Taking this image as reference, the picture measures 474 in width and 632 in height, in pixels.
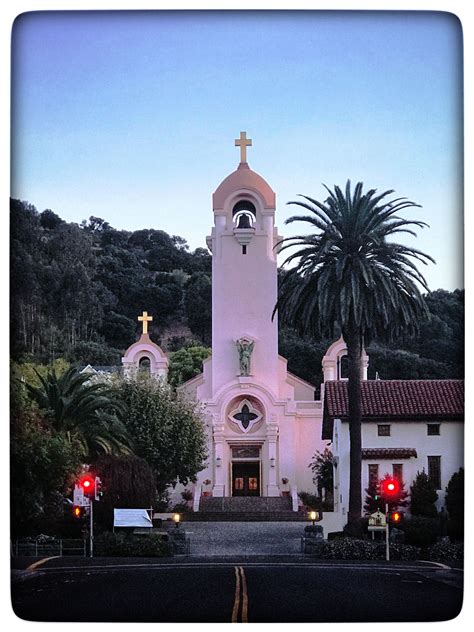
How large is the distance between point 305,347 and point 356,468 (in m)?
22.6

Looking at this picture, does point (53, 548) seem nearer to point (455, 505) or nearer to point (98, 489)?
point (98, 489)

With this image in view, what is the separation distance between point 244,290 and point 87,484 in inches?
879

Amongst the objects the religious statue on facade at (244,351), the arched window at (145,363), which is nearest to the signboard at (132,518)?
the religious statue on facade at (244,351)

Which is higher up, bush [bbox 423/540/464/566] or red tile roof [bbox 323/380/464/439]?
red tile roof [bbox 323/380/464/439]

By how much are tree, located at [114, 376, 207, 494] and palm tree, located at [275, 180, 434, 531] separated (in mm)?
7507

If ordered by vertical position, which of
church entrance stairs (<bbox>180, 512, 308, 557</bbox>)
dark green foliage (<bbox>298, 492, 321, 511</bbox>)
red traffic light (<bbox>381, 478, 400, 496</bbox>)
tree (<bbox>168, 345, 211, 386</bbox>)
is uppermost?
tree (<bbox>168, 345, 211, 386</bbox>)

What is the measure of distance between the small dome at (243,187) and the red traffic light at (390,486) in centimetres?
1565

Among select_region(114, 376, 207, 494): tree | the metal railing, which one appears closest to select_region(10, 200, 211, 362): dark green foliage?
select_region(114, 376, 207, 494): tree

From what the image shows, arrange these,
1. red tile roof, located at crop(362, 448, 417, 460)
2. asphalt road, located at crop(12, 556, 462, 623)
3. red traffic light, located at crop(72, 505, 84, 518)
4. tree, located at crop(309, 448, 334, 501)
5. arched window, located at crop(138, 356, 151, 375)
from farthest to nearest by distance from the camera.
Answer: arched window, located at crop(138, 356, 151, 375), tree, located at crop(309, 448, 334, 501), red tile roof, located at crop(362, 448, 417, 460), red traffic light, located at crop(72, 505, 84, 518), asphalt road, located at crop(12, 556, 462, 623)

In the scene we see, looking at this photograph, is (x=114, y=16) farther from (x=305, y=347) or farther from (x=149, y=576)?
(x=305, y=347)

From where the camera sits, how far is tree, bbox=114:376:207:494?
43625 mm

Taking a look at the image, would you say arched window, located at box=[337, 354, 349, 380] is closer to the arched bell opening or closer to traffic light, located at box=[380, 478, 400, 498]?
the arched bell opening

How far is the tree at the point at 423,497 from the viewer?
3231 centimetres

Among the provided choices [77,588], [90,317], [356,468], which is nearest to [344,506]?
[356,468]
